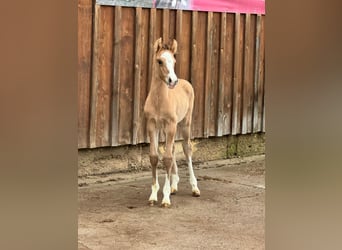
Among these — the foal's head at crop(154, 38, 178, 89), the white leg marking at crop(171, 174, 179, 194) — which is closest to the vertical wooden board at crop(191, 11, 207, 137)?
the white leg marking at crop(171, 174, 179, 194)

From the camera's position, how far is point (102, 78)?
7129 millimetres

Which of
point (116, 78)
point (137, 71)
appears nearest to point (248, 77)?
point (137, 71)

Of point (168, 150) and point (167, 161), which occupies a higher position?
point (168, 150)

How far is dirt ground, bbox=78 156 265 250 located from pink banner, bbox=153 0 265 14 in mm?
2284

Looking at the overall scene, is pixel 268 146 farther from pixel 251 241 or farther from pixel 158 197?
pixel 158 197

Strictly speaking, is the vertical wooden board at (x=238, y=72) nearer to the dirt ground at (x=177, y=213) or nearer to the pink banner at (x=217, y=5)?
the pink banner at (x=217, y=5)

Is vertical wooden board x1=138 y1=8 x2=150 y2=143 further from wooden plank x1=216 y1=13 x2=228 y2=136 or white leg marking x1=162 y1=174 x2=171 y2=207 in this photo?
white leg marking x1=162 y1=174 x2=171 y2=207

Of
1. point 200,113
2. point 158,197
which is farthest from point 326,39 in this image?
point 200,113

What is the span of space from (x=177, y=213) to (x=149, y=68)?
253 centimetres

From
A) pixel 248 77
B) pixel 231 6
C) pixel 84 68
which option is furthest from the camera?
pixel 248 77

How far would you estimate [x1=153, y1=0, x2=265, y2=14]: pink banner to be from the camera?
769cm

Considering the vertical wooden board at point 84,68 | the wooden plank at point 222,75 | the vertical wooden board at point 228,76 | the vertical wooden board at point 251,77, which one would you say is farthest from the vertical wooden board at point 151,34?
the vertical wooden board at point 251,77

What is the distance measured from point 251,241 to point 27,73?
12.2 feet

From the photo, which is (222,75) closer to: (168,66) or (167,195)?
(168,66)
